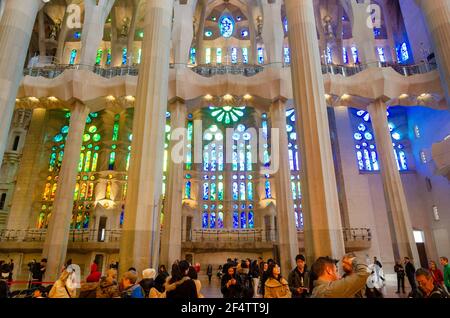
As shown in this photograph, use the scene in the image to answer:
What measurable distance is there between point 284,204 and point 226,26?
17.1 meters

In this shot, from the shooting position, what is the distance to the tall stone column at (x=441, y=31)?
12.2m

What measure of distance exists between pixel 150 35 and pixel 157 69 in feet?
5.56

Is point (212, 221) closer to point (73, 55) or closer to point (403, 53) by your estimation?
point (73, 55)

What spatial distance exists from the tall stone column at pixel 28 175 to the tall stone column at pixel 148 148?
15197 millimetres

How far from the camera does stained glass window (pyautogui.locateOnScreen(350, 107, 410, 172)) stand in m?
22.0

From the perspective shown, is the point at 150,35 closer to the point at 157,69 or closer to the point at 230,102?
the point at 157,69

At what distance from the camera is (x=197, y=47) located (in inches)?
915

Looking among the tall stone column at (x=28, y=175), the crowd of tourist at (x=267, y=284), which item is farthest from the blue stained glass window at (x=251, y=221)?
the crowd of tourist at (x=267, y=284)

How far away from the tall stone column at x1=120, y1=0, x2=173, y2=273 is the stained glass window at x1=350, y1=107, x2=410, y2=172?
16193 mm

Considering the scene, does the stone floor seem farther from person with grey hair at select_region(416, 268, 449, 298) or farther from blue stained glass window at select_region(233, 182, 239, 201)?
person with grey hair at select_region(416, 268, 449, 298)

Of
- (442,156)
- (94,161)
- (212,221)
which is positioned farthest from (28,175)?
(442,156)

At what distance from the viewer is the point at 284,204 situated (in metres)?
15.7

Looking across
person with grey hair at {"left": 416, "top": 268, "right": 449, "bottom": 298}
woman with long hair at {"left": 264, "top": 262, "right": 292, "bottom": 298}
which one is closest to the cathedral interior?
woman with long hair at {"left": 264, "top": 262, "right": 292, "bottom": 298}
